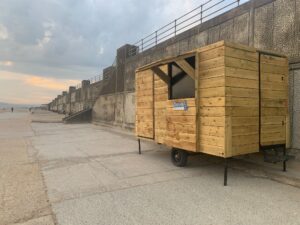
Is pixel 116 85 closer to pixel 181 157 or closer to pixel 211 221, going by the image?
pixel 181 157

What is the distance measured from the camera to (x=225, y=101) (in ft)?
17.3

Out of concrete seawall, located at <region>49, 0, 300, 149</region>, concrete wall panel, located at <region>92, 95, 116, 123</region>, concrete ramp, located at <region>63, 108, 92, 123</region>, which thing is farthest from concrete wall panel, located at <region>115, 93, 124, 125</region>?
concrete ramp, located at <region>63, 108, 92, 123</region>

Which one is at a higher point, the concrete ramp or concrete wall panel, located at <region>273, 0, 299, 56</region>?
concrete wall panel, located at <region>273, 0, 299, 56</region>

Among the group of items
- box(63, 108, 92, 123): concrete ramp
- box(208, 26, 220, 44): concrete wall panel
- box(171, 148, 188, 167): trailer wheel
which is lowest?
box(171, 148, 188, 167): trailer wheel

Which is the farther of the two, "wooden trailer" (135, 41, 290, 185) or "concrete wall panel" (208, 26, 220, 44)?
"concrete wall panel" (208, 26, 220, 44)

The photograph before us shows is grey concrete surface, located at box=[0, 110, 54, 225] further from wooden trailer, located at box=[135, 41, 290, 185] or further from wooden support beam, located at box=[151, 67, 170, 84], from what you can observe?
wooden support beam, located at box=[151, 67, 170, 84]

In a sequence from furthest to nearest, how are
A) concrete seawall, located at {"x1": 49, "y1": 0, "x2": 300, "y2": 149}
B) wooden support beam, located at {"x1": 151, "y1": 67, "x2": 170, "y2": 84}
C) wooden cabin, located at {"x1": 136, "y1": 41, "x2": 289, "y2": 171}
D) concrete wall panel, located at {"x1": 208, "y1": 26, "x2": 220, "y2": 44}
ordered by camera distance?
concrete wall panel, located at {"x1": 208, "y1": 26, "x2": 220, "y2": 44}, wooden support beam, located at {"x1": 151, "y1": 67, "x2": 170, "y2": 84}, concrete seawall, located at {"x1": 49, "y1": 0, "x2": 300, "y2": 149}, wooden cabin, located at {"x1": 136, "y1": 41, "x2": 289, "y2": 171}

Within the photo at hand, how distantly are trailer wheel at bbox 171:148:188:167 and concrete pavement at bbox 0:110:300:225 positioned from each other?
18 centimetres

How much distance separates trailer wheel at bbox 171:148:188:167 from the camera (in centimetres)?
679

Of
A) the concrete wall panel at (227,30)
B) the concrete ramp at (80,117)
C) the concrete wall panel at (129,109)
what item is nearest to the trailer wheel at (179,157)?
the concrete wall panel at (227,30)

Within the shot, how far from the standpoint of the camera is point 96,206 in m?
4.24

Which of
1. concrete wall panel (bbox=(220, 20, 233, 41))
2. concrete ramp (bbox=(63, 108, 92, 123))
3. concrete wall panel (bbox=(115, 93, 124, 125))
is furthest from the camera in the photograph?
concrete ramp (bbox=(63, 108, 92, 123))

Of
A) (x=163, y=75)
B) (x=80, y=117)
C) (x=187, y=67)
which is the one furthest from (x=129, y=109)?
(x=187, y=67)

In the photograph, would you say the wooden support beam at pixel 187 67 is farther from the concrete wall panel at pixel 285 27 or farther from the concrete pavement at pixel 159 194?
the concrete wall panel at pixel 285 27
